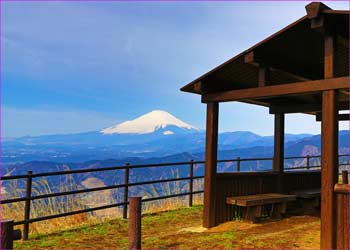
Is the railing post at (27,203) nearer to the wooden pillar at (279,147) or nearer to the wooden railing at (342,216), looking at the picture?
the wooden railing at (342,216)

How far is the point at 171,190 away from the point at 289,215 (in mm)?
3230

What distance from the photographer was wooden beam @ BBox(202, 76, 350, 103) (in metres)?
4.94

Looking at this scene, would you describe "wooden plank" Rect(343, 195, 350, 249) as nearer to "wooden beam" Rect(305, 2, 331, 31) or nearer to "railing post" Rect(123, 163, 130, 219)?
"wooden beam" Rect(305, 2, 331, 31)

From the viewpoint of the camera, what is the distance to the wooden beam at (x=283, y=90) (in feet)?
16.2

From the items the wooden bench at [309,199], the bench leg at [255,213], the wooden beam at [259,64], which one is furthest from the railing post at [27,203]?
the wooden bench at [309,199]

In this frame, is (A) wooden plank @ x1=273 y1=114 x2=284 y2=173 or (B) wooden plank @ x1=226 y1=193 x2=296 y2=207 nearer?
(B) wooden plank @ x1=226 y1=193 x2=296 y2=207

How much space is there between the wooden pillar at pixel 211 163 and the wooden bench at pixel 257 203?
16.7 inches

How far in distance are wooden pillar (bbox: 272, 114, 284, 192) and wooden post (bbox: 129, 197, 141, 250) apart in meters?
5.37

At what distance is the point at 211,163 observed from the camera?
6.84m

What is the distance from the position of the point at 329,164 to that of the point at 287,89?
4.30 ft

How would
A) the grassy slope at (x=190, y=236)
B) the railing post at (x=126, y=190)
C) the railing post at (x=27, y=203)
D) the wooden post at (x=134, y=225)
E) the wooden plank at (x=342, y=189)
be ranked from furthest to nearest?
the railing post at (x=126, y=190), the railing post at (x=27, y=203), the grassy slope at (x=190, y=236), the wooden plank at (x=342, y=189), the wooden post at (x=134, y=225)

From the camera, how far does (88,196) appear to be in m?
8.20

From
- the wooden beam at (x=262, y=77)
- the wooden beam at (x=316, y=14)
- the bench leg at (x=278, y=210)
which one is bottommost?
the bench leg at (x=278, y=210)

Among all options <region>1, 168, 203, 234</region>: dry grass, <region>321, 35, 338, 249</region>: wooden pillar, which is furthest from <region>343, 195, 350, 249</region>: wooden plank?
<region>1, 168, 203, 234</region>: dry grass
